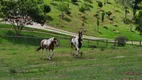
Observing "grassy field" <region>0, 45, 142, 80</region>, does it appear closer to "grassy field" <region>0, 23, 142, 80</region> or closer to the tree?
"grassy field" <region>0, 23, 142, 80</region>

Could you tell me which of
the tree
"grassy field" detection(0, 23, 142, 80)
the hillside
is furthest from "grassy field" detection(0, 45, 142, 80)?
the hillside

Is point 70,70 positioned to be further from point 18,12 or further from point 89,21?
point 89,21

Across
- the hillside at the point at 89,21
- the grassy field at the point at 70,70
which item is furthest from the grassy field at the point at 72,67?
the hillside at the point at 89,21

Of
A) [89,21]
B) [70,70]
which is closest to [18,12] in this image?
[89,21]

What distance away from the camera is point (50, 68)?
29.5m

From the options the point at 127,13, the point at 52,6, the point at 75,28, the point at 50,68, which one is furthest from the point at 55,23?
the point at 50,68

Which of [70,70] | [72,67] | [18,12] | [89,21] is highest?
[70,70]

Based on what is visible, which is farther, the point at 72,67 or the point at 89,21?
the point at 89,21

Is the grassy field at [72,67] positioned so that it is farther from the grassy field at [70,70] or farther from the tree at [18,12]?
the tree at [18,12]

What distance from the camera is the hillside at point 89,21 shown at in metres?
105

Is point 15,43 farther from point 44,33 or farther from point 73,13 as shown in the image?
point 73,13

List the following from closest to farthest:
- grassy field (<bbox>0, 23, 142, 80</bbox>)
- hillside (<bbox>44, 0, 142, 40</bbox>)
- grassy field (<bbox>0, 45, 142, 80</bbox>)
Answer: grassy field (<bbox>0, 45, 142, 80</bbox>)
grassy field (<bbox>0, 23, 142, 80</bbox>)
hillside (<bbox>44, 0, 142, 40</bbox>)

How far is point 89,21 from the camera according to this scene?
116 meters

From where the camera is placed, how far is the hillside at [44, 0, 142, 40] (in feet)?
345
